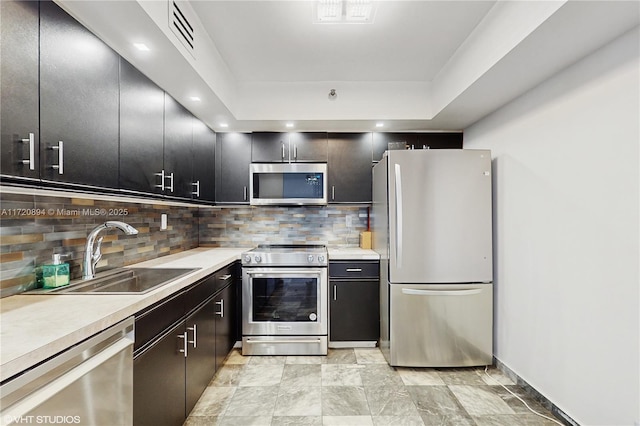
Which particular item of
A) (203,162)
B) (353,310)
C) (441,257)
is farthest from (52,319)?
(441,257)

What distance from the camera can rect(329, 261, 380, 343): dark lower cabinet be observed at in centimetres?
286

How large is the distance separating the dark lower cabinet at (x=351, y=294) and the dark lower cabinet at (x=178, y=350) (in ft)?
3.23

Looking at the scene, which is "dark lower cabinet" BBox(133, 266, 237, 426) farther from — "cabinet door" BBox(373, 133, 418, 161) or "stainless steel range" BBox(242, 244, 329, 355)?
"cabinet door" BBox(373, 133, 418, 161)

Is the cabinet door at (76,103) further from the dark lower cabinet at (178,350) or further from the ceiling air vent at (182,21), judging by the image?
the dark lower cabinet at (178,350)

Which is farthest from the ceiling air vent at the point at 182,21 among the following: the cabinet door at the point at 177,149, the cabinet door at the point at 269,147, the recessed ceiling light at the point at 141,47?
the cabinet door at the point at 269,147

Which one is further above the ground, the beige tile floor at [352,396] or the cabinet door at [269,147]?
the cabinet door at [269,147]

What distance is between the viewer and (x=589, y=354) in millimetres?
1696

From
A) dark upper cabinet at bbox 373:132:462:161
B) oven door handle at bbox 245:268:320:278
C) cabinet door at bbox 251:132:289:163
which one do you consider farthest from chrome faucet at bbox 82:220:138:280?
dark upper cabinet at bbox 373:132:462:161

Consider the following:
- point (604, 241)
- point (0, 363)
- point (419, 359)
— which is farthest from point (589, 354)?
point (0, 363)

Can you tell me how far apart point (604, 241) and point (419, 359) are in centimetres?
152

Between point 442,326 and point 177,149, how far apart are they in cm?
254

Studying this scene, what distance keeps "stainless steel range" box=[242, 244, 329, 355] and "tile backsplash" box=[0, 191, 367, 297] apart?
0.74 meters

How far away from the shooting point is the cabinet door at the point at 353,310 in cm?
286

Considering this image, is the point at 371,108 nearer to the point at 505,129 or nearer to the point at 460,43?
the point at 460,43
